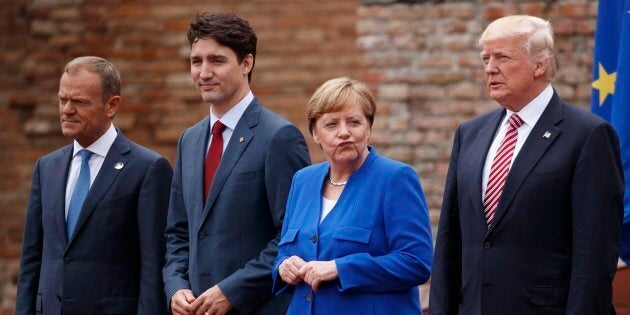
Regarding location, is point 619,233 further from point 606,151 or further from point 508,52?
point 508,52

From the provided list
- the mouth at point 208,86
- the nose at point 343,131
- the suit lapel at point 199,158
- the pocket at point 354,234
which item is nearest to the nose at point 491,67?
the nose at point 343,131

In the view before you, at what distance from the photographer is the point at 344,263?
392 cm

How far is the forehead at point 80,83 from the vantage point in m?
4.87

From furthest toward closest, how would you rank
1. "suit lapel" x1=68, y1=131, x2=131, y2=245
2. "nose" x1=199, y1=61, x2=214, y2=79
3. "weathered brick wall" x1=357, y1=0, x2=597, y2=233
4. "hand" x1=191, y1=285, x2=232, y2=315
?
"weathered brick wall" x1=357, y1=0, x2=597, y2=233, "suit lapel" x1=68, y1=131, x2=131, y2=245, "nose" x1=199, y1=61, x2=214, y2=79, "hand" x1=191, y1=285, x2=232, y2=315

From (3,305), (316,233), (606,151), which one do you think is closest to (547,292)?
(606,151)

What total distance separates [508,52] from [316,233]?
2.95 ft

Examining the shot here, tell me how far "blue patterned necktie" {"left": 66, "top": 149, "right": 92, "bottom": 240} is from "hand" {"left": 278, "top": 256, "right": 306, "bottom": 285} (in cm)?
116

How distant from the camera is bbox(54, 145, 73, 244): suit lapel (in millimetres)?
4844

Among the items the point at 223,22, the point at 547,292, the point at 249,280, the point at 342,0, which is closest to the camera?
the point at 547,292

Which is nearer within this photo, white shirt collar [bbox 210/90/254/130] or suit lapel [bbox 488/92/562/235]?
suit lapel [bbox 488/92/562/235]

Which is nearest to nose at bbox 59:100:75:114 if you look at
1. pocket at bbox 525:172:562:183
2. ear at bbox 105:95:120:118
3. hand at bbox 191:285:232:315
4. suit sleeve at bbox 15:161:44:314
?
ear at bbox 105:95:120:118

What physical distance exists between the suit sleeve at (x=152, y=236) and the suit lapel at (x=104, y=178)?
14 cm

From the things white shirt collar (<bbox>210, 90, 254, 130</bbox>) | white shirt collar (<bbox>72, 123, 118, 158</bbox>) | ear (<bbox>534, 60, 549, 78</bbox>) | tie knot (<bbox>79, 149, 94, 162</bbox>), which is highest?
ear (<bbox>534, 60, 549, 78</bbox>)

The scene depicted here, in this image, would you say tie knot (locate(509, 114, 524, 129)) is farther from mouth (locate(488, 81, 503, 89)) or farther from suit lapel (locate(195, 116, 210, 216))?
suit lapel (locate(195, 116, 210, 216))
